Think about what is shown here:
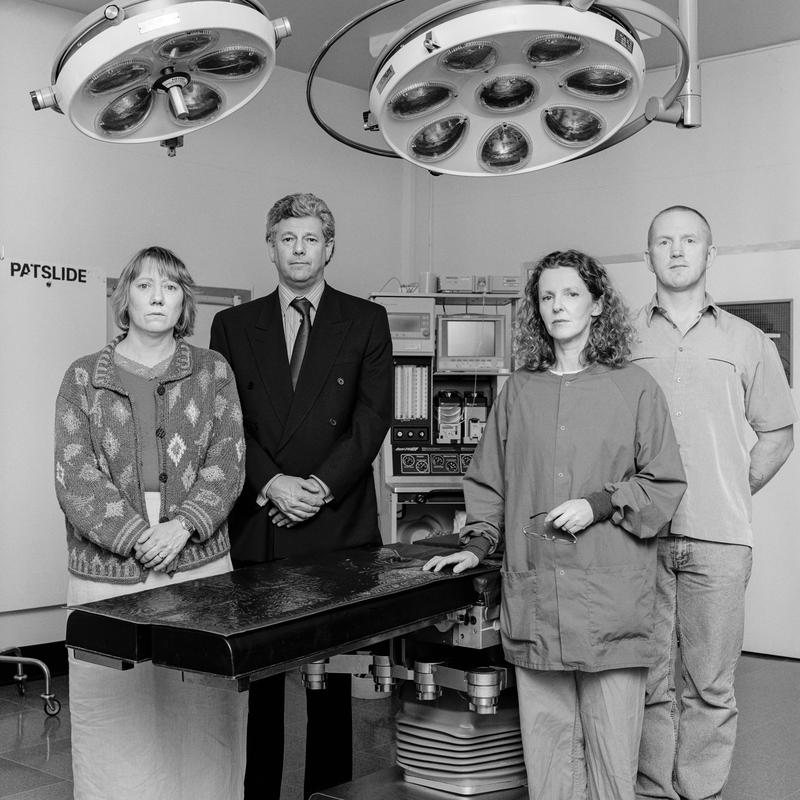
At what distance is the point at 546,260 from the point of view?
7.88 ft

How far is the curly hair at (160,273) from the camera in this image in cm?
244

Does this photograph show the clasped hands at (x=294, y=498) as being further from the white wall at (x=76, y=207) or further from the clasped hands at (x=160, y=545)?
the white wall at (x=76, y=207)

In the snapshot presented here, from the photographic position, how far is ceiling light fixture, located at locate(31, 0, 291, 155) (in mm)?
1582

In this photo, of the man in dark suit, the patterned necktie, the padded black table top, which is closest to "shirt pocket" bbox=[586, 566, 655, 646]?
the padded black table top

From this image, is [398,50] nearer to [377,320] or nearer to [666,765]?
[377,320]

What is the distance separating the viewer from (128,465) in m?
2.36

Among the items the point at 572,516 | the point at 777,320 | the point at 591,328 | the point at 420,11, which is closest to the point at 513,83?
the point at 591,328

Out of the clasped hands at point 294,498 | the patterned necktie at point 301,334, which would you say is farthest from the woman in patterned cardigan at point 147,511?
the patterned necktie at point 301,334

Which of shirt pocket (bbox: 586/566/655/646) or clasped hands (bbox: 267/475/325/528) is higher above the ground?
clasped hands (bbox: 267/475/325/528)

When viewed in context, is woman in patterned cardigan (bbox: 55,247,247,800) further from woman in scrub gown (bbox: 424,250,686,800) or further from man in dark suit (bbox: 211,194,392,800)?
woman in scrub gown (bbox: 424,250,686,800)

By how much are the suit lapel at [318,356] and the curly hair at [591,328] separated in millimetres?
573

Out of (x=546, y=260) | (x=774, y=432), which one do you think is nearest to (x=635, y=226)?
(x=774, y=432)

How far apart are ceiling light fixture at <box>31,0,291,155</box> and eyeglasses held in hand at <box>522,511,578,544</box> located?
3.49 feet

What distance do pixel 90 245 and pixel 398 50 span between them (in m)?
3.31
